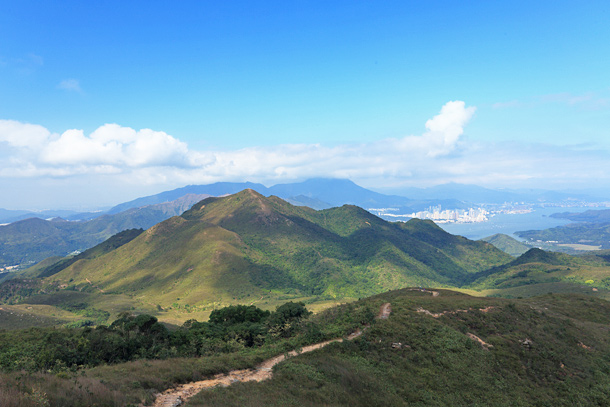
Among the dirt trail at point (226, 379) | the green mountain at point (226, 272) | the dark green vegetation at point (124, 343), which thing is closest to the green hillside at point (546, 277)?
the green mountain at point (226, 272)

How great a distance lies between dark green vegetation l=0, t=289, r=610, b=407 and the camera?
665 inches

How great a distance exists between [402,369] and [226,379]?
14.6 m

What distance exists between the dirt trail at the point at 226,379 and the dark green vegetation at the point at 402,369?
660 millimetres

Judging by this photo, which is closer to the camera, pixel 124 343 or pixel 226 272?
pixel 124 343

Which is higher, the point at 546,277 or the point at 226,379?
the point at 226,379

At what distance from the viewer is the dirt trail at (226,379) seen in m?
17.2

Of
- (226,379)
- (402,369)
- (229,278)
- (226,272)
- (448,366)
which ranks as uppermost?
(226,379)

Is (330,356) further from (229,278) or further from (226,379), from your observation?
(229,278)

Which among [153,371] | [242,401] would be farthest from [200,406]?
[153,371]

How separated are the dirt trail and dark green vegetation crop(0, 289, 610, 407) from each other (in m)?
0.66

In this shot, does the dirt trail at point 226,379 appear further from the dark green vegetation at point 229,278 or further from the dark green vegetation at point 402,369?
the dark green vegetation at point 229,278

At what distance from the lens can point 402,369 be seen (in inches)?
979

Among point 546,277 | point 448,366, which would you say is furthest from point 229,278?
point 546,277

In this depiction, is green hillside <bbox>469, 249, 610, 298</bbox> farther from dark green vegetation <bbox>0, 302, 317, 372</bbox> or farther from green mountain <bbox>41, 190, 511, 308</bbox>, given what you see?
dark green vegetation <bbox>0, 302, 317, 372</bbox>
